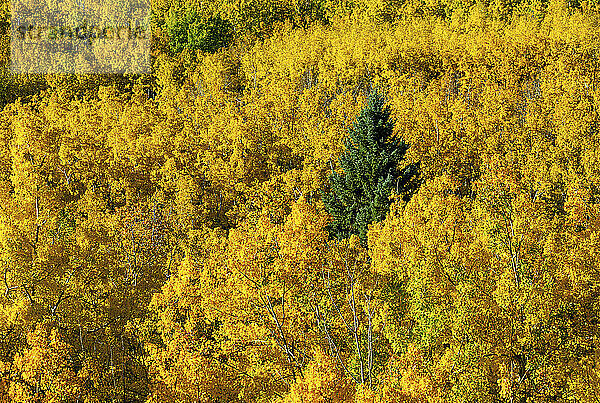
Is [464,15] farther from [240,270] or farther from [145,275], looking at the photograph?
[240,270]

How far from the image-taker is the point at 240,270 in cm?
2564

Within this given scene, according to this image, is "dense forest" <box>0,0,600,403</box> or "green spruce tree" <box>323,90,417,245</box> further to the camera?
"green spruce tree" <box>323,90,417,245</box>

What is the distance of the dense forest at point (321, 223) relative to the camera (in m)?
24.4

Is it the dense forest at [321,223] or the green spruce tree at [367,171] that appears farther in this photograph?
the green spruce tree at [367,171]

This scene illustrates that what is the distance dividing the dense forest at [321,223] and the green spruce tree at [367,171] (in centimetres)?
16

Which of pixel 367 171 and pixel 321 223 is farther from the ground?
pixel 321 223

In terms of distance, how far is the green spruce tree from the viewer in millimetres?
44250

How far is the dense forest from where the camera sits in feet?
79.9

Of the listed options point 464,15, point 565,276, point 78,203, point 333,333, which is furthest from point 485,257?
point 464,15

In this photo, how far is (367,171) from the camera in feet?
147

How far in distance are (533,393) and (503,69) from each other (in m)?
53.7

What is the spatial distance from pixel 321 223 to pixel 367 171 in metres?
11.9

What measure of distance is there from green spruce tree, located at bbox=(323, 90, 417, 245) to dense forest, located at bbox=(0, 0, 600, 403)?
159 millimetres

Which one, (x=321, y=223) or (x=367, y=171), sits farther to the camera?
(x=367, y=171)
